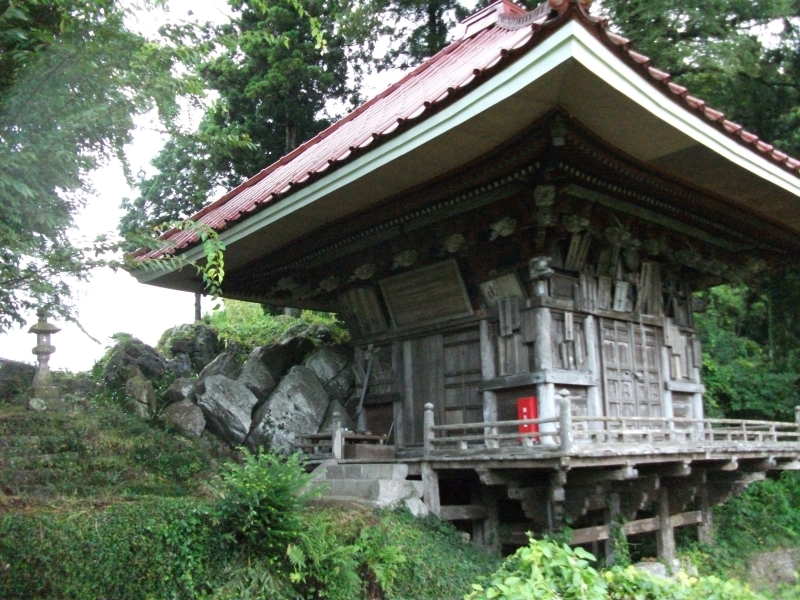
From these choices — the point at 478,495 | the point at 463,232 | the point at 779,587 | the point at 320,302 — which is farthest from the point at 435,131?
the point at 779,587

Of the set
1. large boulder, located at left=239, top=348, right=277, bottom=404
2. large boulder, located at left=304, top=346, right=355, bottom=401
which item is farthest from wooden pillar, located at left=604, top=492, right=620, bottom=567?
large boulder, located at left=239, top=348, right=277, bottom=404

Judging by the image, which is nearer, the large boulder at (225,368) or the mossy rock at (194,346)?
the large boulder at (225,368)

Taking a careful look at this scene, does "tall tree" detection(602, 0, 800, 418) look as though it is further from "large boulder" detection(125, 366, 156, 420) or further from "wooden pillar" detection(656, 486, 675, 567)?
"large boulder" detection(125, 366, 156, 420)

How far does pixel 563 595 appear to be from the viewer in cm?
408

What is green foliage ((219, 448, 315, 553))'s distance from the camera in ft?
23.7

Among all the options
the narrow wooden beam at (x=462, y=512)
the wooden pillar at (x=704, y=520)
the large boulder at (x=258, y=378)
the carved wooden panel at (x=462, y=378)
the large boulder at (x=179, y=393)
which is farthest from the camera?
the large boulder at (x=258, y=378)

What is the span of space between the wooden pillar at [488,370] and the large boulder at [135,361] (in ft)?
23.4

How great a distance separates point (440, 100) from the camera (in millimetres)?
7586

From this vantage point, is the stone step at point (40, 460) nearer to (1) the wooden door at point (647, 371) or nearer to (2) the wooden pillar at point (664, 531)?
(1) the wooden door at point (647, 371)

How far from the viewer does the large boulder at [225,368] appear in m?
14.5

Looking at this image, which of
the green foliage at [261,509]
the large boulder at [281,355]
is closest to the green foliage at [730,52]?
the large boulder at [281,355]

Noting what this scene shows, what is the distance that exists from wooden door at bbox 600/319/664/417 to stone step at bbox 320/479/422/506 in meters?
3.00

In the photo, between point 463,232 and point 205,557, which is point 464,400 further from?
point 205,557

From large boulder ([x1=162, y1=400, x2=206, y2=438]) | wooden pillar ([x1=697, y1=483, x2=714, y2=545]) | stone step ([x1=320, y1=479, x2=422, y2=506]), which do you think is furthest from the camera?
large boulder ([x1=162, y1=400, x2=206, y2=438])
